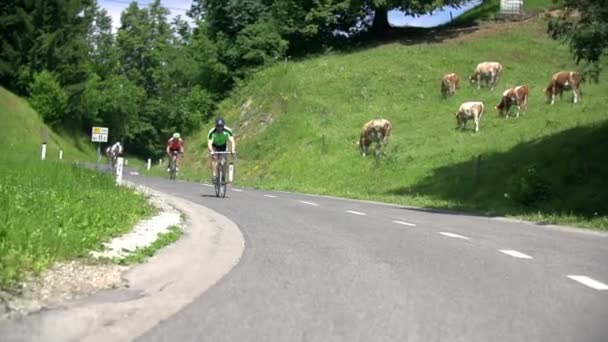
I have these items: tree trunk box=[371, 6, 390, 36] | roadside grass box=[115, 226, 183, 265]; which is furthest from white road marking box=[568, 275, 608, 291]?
tree trunk box=[371, 6, 390, 36]

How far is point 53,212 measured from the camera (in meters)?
10.9

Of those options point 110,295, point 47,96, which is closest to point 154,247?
point 110,295

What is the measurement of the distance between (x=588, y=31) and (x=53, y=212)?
46.4 ft

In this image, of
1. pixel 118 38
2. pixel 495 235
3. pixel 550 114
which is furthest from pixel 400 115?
pixel 118 38

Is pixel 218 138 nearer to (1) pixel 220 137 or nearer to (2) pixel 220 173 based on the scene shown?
(1) pixel 220 137

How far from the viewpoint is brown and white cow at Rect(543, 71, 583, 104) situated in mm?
37156

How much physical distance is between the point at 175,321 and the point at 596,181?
59.1 feet

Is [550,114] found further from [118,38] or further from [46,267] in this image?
[118,38]

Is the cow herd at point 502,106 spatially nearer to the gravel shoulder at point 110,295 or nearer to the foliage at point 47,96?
the gravel shoulder at point 110,295

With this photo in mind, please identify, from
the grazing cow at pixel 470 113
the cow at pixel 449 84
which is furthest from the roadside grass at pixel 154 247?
the cow at pixel 449 84

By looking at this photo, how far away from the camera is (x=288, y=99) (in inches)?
1982

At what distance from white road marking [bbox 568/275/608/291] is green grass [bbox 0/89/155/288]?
5.31m

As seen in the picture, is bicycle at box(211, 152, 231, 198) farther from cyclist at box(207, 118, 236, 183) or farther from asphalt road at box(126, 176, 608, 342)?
asphalt road at box(126, 176, 608, 342)

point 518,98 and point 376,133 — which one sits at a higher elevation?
point 518,98
